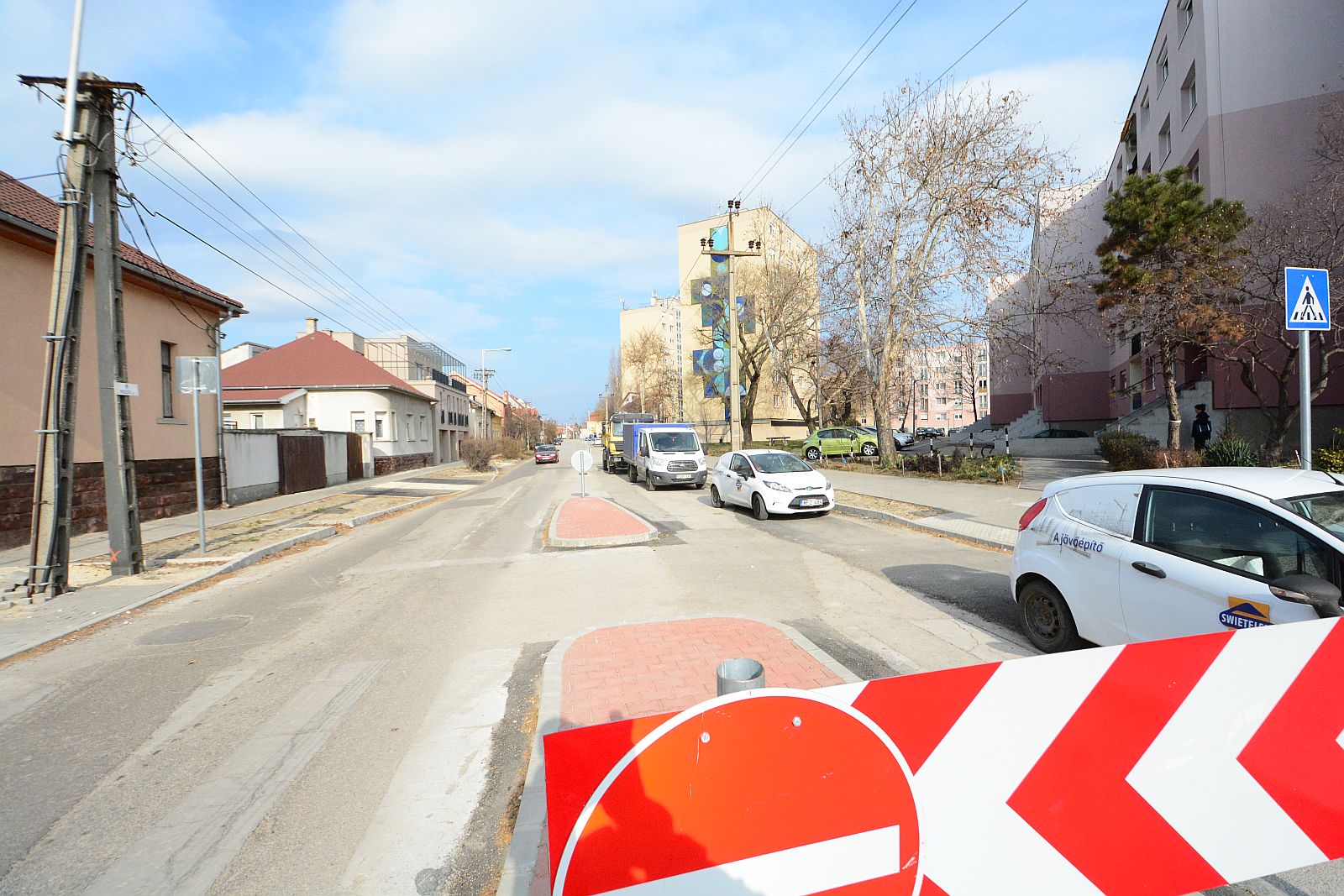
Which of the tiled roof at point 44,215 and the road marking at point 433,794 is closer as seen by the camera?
the road marking at point 433,794

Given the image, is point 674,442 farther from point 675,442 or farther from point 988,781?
point 988,781

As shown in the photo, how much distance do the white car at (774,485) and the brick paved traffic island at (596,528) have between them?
2629 mm

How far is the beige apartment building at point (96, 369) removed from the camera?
12.3 m

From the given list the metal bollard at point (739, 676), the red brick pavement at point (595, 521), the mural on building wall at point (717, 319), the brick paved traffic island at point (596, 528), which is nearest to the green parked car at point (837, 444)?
the mural on building wall at point (717, 319)

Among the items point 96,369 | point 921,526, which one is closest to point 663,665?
point 921,526

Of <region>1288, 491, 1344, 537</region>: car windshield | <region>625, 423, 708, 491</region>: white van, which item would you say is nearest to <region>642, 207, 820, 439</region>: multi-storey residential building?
<region>625, 423, 708, 491</region>: white van

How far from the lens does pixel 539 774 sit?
3.58 m

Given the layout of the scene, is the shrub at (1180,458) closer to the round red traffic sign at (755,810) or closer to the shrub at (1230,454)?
the shrub at (1230,454)

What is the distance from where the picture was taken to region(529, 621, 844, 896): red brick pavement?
4.30 m

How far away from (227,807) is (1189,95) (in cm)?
3292

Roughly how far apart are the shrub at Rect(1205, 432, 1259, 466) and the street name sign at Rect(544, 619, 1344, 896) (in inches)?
604

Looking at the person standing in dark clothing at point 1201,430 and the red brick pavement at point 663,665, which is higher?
the person standing in dark clothing at point 1201,430

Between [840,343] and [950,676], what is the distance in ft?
98.1

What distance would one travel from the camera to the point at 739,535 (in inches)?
482
